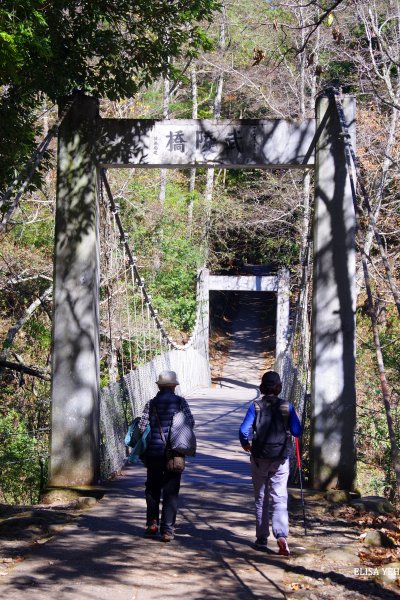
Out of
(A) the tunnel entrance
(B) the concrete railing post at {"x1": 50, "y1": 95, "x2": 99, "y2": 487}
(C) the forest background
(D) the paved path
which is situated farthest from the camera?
(A) the tunnel entrance

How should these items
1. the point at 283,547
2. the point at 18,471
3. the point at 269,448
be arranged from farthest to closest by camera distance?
1. the point at 18,471
2. the point at 269,448
3. the point at 283,547

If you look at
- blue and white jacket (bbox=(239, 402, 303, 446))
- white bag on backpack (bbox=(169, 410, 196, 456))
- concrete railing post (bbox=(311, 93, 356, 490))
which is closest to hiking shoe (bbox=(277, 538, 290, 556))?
blue and white jacket (bbox=(239, 402, 303, 446))

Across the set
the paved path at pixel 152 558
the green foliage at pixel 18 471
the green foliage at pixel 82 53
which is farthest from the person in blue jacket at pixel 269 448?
the green foliage at pixel 18 471

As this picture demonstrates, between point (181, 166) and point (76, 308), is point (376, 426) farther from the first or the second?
point (76, 308)

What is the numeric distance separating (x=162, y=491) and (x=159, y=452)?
0.91 feet

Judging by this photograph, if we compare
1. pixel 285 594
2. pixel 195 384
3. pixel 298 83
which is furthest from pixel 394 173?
pixel 285 594

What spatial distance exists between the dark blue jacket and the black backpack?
514mm

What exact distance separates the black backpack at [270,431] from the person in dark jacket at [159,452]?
449 mm

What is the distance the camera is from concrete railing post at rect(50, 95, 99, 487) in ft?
22.4

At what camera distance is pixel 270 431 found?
505 centimetres

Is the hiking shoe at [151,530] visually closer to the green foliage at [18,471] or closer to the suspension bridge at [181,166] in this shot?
the suspension bridge at [181,166]

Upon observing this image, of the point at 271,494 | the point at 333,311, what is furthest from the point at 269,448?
the point at 333,311

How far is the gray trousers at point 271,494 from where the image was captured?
4957 millimetres

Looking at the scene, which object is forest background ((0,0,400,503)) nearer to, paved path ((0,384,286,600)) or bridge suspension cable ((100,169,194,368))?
bridge suspension cable ((100,169,194,368))
